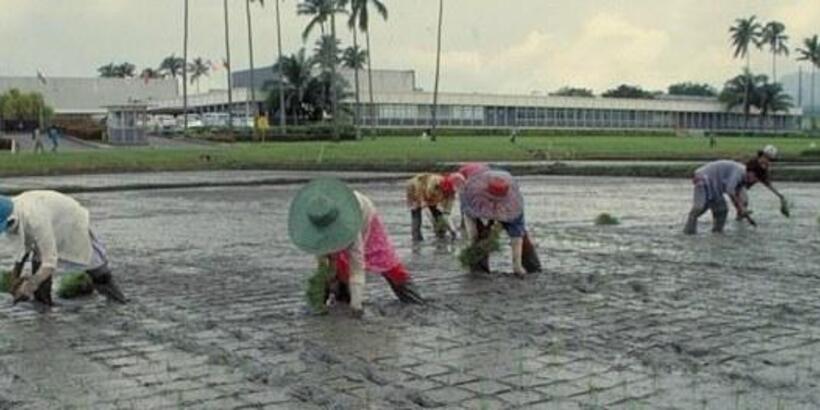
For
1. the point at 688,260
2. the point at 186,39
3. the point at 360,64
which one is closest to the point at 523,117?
the point at 360,64

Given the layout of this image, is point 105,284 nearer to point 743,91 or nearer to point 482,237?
point 482,237

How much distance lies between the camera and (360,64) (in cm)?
10350

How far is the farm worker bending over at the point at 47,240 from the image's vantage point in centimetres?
807

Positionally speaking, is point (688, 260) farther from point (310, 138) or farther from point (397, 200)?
point (310, 138)

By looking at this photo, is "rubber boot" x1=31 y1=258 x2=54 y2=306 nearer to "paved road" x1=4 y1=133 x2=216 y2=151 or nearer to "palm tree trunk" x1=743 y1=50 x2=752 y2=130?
"paved road" x1=4 y1=133 x2=216 y2=151

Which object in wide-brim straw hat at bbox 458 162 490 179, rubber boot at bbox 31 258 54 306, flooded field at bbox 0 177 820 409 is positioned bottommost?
flooded field at bbox 0 177 820 409

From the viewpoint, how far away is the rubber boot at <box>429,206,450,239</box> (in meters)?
13.6

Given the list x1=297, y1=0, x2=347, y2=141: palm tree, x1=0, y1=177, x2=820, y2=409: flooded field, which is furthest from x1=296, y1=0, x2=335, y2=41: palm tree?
x1=0, y1=177, x2=820, y2=409: flooded field

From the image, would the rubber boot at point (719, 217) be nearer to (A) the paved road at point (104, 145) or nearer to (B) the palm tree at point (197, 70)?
(A) the paved road at point (104, 145)

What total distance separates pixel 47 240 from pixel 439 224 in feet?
21.1

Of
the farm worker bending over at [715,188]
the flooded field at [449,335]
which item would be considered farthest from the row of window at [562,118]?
the flooded field at [449,335]

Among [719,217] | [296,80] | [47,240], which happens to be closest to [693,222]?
[719,217]

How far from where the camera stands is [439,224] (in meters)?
13.8

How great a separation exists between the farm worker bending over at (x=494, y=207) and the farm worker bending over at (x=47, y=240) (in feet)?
10.8
